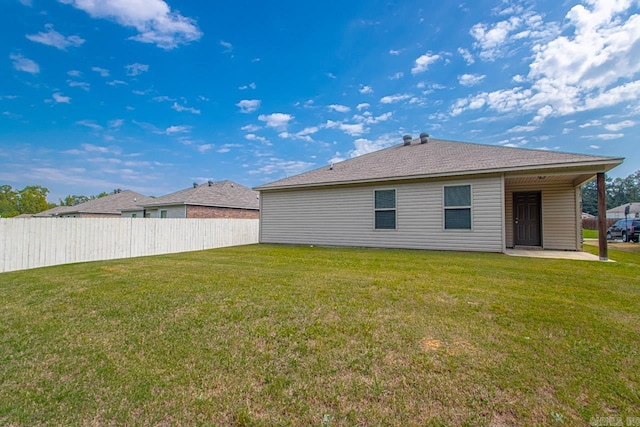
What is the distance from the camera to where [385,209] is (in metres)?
10.2

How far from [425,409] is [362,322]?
4.39ft

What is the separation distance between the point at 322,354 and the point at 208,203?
17.7 m

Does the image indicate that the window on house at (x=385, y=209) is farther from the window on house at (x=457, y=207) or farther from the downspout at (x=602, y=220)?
the downspout at (x=602, y=220)

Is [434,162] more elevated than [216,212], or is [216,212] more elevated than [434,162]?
[434,162]

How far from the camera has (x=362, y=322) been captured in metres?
3.09

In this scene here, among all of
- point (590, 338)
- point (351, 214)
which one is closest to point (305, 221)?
point (351, 214)

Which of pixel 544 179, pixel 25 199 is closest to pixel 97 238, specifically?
pixel 544 179

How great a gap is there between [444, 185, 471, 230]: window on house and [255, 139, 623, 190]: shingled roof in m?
0.63

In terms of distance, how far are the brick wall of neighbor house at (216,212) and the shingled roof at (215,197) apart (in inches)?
13.1

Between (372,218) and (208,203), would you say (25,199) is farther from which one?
(372,218)

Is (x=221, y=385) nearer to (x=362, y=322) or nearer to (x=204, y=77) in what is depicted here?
(x=362, y=322)

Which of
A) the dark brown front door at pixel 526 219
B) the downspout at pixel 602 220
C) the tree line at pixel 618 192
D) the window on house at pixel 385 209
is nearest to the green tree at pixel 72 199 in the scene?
the window on house at pixel 385 209

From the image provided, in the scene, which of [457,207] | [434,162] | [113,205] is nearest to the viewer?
[457,207]

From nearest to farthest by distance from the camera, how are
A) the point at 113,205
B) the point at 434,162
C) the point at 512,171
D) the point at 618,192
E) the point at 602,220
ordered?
the point at 602,220 → the point at 512,171 → the point at 434,162 → the point at 113,205 → the point at 618,192
